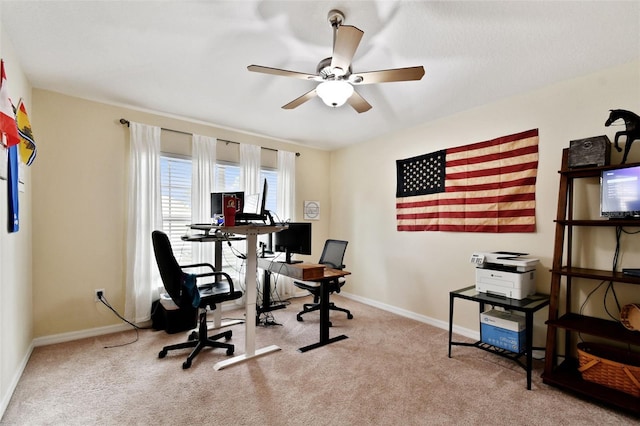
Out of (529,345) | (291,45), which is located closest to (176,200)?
(291,45)

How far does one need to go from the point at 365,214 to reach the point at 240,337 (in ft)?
8.33

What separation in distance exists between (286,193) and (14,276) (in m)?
3.12

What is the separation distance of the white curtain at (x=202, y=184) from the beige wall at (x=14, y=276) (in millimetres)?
1503

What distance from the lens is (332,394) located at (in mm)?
2131

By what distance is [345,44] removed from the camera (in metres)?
1.72

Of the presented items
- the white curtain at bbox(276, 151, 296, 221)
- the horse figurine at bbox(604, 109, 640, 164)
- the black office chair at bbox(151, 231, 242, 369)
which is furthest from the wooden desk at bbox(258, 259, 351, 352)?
the horse figurine at bbox(604, 109, 640, 164)

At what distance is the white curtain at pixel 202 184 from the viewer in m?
3.72

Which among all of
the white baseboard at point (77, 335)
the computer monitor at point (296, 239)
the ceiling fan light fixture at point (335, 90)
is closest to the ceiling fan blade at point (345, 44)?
the ceiling fan light fixture at point (335, 90)

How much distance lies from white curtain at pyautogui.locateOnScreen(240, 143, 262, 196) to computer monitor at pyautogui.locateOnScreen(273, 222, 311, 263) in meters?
1.17

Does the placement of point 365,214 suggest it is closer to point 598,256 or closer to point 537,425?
point 598,256

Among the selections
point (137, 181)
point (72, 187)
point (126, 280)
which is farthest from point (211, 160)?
point (126, 280)

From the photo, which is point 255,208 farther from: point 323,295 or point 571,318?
point 571,318

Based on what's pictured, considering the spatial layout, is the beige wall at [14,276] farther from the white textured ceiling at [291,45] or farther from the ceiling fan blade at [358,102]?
A: the ceiling fan blade at [358,102]

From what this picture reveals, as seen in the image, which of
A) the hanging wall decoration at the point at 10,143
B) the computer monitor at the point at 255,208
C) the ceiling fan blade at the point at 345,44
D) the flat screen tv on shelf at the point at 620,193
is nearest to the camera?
the ceiling fan blade at the point at 345,44
